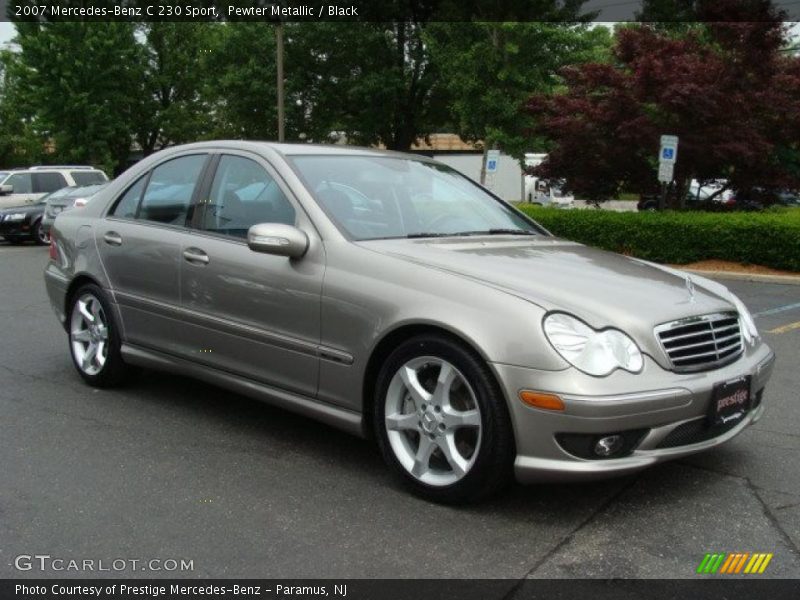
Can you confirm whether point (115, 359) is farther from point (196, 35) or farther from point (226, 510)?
point (196, 35)

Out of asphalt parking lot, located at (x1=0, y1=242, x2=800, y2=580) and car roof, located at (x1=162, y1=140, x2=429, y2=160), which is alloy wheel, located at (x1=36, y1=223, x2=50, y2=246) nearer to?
asphalt parking lot, located at (x1=0, y1=242, x2=800, y2=580)

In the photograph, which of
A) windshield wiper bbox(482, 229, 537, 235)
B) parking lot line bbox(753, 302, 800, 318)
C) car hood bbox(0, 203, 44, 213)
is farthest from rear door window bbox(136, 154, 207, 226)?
car hood bbox(0, 203, 44, 213)

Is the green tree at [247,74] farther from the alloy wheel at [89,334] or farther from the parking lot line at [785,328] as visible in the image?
the alloy wheel at [89,334]

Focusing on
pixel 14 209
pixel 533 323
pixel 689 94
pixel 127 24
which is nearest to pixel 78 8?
pixel 127 24

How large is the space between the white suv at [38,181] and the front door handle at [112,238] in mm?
16500

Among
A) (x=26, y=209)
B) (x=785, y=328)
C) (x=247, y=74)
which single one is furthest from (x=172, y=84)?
(x=785, y=328)

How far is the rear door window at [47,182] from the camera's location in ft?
70.5

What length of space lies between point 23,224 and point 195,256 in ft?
53.1

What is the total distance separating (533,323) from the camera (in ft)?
11.5

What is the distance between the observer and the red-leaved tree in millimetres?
14547

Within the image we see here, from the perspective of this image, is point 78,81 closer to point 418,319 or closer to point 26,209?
point 26,209

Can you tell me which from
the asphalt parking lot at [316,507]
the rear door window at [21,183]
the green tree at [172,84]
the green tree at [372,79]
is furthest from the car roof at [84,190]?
the green tree at [172,84]

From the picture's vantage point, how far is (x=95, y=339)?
5723 millimetres
